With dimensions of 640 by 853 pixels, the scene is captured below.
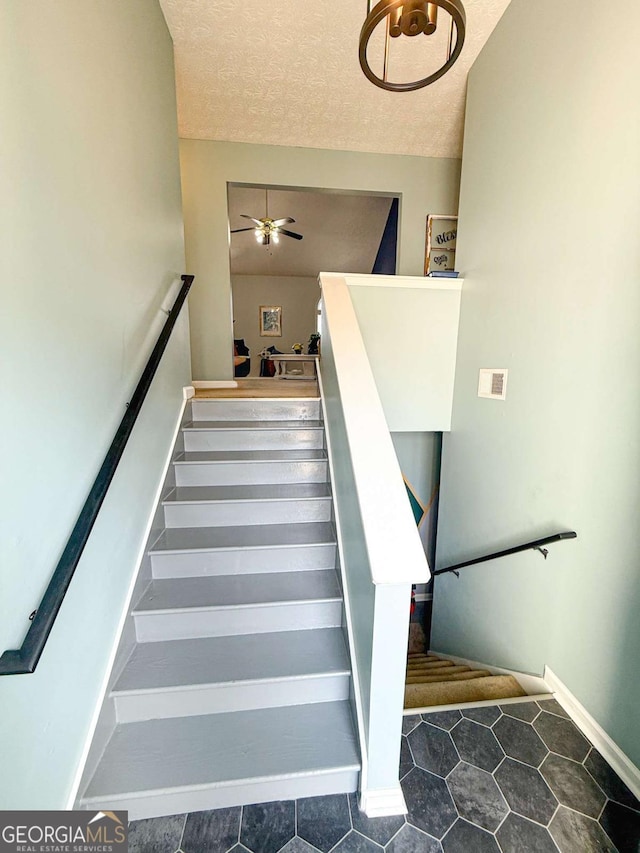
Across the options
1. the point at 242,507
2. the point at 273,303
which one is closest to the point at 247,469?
the point at 242,507

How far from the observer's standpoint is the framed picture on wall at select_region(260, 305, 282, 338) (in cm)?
873

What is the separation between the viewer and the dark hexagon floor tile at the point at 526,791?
3.97ft

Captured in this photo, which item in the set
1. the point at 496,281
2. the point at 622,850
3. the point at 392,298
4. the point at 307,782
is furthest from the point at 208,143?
the point at 622,850

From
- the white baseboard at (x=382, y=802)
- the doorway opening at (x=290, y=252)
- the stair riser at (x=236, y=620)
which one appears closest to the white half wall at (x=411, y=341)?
the doorway opening at (x=290, y=252)

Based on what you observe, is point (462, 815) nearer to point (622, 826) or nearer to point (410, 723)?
point (410, 723)

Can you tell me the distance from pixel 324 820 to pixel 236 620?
0.73 metres

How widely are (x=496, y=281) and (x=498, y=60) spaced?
1.39m

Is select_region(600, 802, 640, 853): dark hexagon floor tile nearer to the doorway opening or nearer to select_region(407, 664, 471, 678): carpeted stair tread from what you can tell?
select_region(407, 664, 471, 678): carpeted stair tread

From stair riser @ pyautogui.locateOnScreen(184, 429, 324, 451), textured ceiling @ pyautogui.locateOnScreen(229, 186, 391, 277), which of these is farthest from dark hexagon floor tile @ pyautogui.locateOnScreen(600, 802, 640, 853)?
textured ceiling @ pyautogui.locateOnScreen(229, 186, 391, 277)

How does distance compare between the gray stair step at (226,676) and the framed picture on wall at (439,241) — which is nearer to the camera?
the gray stair step at (226,676)

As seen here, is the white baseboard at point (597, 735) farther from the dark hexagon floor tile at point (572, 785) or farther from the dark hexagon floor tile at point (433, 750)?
the dark hexagon floor tile at point (433, 750)

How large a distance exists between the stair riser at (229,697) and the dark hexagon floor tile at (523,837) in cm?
62

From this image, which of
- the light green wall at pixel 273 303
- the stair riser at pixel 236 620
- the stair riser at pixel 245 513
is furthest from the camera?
the light green wall at pixel 273 303

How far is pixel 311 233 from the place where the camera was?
22.7 feet
